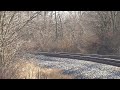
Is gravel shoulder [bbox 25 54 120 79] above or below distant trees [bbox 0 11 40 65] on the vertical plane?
below

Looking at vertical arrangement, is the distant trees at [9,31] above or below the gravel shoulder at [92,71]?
above

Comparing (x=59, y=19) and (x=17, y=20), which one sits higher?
(x=59, y=19)

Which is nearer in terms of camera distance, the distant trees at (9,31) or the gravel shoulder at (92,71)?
the distant trees at (9,31)

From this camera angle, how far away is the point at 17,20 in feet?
31.9

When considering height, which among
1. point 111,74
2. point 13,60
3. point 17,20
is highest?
point 17,20

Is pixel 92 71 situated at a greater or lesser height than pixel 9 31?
lesser

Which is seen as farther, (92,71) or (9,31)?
(92,71)

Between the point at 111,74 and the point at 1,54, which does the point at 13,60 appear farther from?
the point at 111,74

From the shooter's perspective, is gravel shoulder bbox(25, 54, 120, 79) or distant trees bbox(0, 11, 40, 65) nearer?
distant trees bbox(0, 11, 40, 65)
